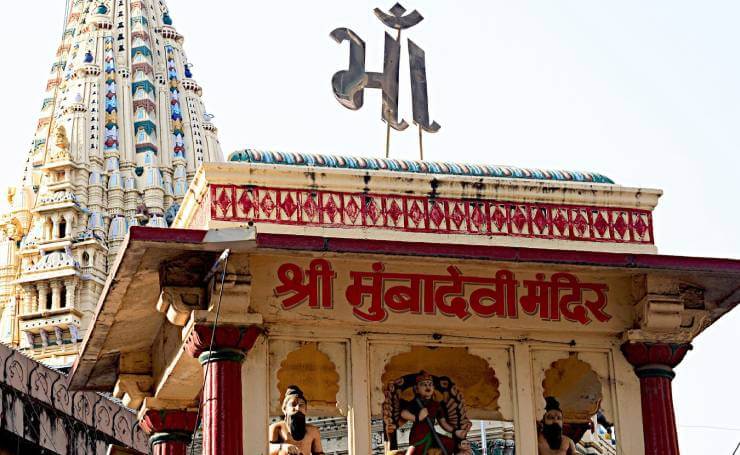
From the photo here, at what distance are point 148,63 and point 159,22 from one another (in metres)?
4.83

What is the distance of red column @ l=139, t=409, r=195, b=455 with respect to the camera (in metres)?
19.1

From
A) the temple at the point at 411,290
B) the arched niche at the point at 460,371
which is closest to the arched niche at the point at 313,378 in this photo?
the arched niche at the point at 460,371

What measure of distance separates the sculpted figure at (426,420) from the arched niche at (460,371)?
181 centimetres

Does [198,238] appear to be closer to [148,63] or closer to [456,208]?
[456,208]

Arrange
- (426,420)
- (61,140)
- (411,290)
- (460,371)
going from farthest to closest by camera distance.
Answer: (61,140)
(460,371)
(411,290)
(426,420)

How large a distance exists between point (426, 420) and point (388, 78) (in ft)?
12.6

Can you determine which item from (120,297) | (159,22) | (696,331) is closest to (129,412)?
(120,297)

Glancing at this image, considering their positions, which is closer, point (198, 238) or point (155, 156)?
point (198, 238)

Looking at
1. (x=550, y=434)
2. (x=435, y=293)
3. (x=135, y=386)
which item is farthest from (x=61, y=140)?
Result: (x=550, y=434)

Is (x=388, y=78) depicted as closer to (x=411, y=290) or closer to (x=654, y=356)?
(x=411, y=290)

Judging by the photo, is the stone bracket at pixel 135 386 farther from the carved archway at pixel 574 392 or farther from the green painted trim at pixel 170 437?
the carved archway at pixel 574 392

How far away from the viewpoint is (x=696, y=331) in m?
17.0

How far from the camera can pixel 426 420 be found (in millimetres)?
16469

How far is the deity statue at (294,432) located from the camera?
15891 mm
